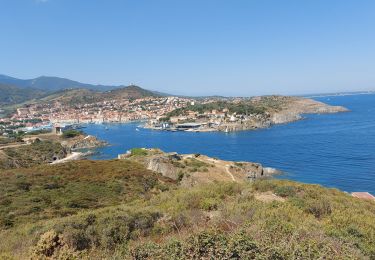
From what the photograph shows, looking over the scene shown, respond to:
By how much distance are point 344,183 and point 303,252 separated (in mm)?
38594

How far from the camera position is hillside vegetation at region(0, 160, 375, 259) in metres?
5.60

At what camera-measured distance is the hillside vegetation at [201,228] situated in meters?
5.60

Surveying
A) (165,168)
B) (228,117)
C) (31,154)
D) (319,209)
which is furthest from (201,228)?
(228,117)

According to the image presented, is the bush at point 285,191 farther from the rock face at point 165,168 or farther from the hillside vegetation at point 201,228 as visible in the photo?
the rock face at point 165,168

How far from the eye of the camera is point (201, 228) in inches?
306

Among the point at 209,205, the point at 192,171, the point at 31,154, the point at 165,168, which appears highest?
the point at 209,205

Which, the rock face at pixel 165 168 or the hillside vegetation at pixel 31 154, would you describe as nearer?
the rock face at pixel 165 168

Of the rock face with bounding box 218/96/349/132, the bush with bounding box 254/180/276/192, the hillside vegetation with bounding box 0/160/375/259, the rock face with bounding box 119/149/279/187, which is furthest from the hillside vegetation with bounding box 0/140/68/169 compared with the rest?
the rock face with bounding box 218/96/349/132

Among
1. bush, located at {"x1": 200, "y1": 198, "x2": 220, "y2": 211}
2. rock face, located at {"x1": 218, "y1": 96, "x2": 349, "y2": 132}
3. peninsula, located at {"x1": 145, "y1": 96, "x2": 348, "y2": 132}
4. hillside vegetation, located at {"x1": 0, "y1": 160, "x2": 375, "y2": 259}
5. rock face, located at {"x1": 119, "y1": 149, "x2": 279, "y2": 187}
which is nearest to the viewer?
hillside vegetation, located at {"x1": 0, "y1": 160, "x2": 375, "y2": 259}

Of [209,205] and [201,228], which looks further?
[209,205]

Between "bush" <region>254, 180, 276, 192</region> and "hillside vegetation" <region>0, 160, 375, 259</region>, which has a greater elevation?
"hillside vegetation" <region>0, 160, 375, 259</region>

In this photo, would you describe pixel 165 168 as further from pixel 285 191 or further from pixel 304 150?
pixel 304 150

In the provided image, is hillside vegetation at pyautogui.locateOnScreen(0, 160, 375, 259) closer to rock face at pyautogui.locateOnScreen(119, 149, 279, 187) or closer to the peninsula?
rock face at pyautogui.locateOnScreen(119, 149, 279, 187)

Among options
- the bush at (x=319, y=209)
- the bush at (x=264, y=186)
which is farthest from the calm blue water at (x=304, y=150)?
the bush at (x=319, y=209)
